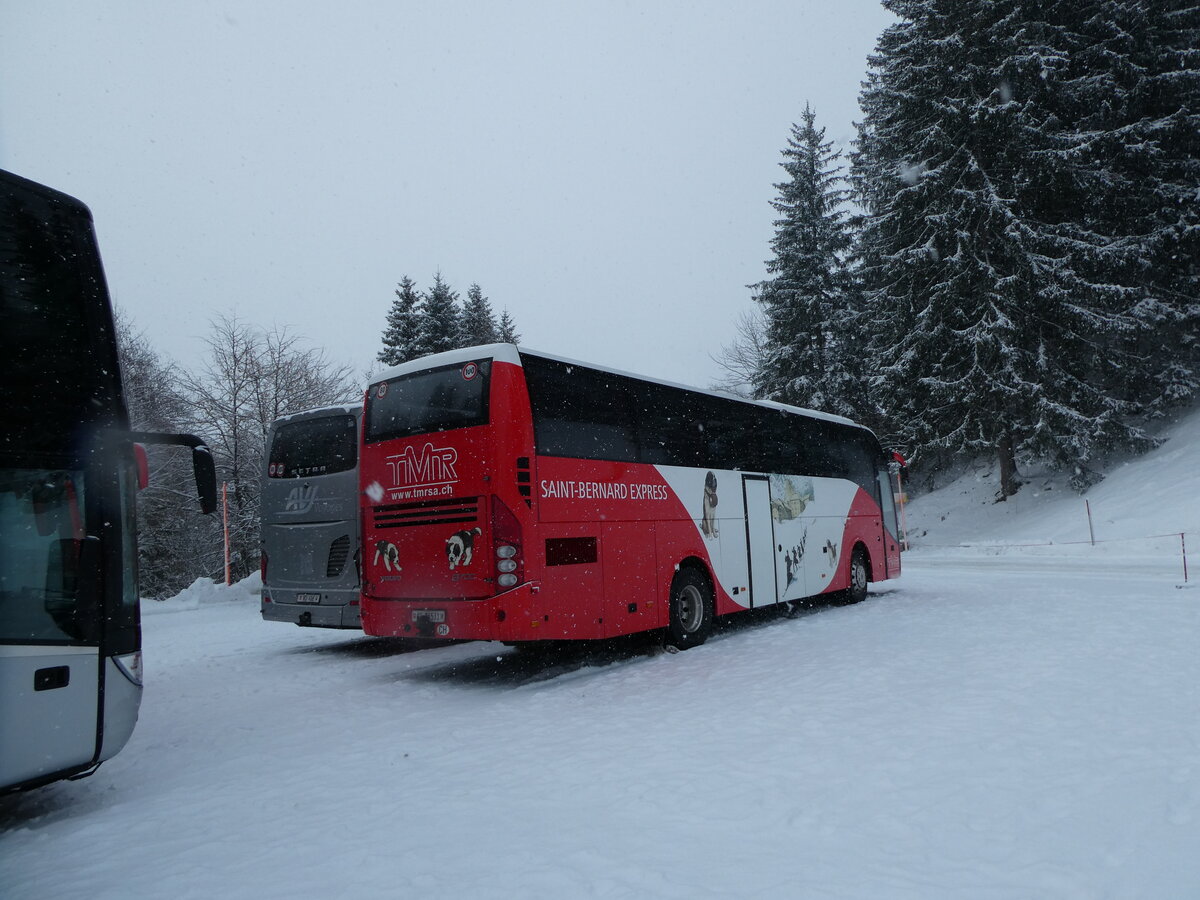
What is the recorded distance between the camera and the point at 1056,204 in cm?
2661

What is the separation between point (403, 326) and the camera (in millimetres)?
40469

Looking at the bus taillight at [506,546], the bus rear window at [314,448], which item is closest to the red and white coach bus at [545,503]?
the bus taillight at [506,546]

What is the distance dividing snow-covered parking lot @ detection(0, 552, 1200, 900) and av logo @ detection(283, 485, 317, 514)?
294 centimetres

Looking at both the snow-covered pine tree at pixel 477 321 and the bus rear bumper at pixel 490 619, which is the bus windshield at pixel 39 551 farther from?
the snow-covered pine tree at pixel 477 321

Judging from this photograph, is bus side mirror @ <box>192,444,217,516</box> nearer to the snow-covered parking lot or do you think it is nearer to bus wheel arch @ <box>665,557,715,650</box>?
the snow-covered parking lot

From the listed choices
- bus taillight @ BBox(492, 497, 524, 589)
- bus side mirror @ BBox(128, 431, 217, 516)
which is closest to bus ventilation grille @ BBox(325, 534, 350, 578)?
bus taillight @ BBox(492, 497, 524, 589)

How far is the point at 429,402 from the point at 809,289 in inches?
1065

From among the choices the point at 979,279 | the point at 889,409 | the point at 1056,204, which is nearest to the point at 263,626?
the point at 889,409

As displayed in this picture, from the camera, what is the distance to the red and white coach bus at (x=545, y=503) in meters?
8.07

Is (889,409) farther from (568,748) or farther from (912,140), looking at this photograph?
(568,748)

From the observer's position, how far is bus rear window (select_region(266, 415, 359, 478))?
37.9 feet

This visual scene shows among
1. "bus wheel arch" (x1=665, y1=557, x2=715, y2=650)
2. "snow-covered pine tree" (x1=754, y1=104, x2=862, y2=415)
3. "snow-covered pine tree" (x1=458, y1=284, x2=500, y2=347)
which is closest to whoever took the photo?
"bus wheel arch" (x1=665, y1=557, x2=715, y2=650)

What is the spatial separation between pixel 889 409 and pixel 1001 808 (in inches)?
994

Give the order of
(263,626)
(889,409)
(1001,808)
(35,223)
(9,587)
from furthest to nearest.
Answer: (889,409) < (263,626) < (35,223) < (9,587) < (1001,808)
